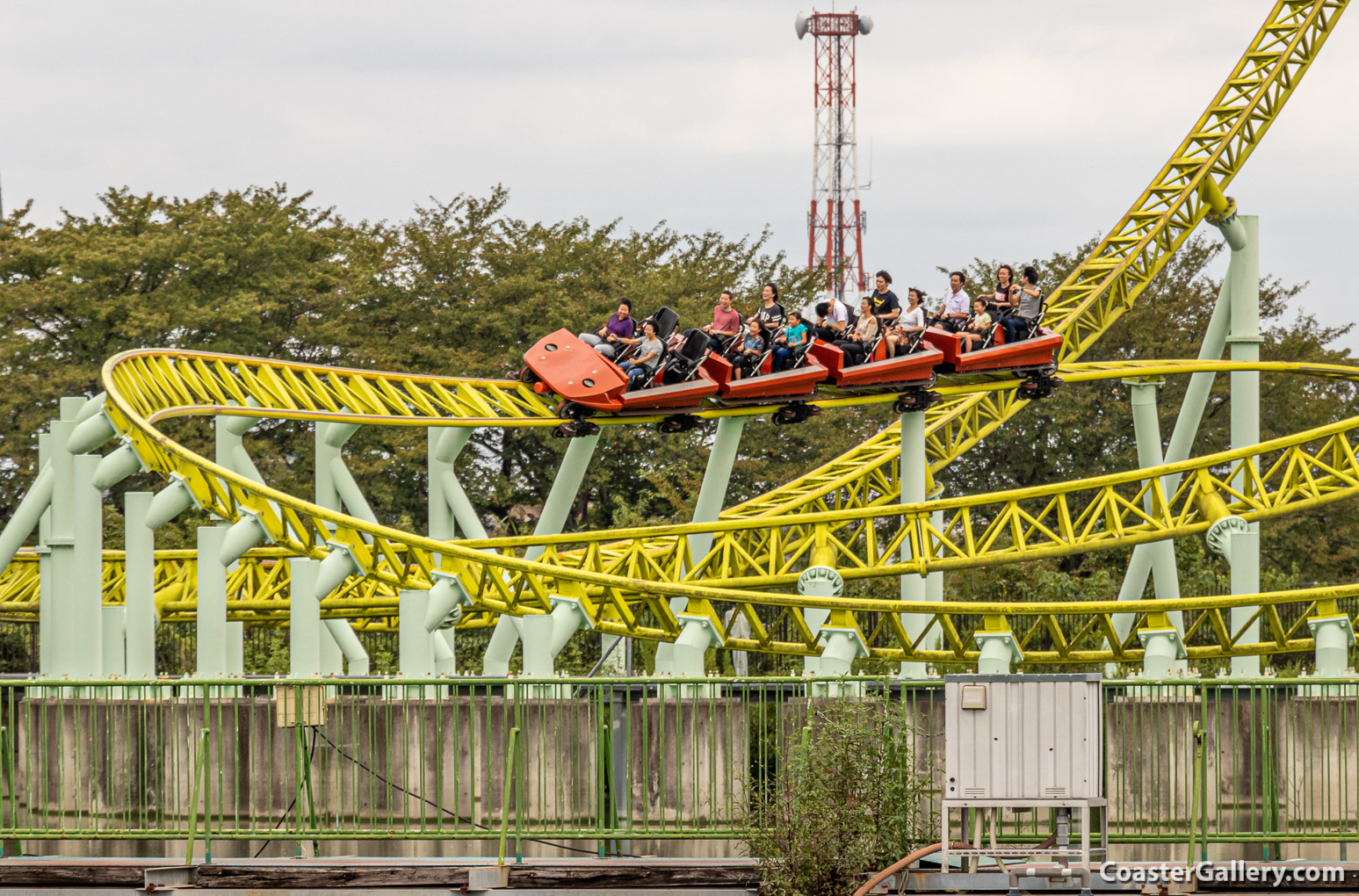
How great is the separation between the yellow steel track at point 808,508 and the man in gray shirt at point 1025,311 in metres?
0.59

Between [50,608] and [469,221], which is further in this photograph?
[469,221]

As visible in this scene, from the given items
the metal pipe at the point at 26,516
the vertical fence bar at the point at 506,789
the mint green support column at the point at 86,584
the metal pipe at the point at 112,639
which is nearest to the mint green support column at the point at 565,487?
the metal pipe at the point at 112,639

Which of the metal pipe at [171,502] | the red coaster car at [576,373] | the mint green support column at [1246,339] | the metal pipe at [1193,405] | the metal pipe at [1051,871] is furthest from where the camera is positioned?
the metal pipe at [1193,405]

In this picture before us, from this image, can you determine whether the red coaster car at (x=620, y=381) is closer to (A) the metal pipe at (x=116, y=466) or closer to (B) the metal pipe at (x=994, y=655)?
(A) the metal pipe at (x=116, y=466)

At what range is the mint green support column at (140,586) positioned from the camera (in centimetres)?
1472

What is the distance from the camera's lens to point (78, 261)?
94.5ft

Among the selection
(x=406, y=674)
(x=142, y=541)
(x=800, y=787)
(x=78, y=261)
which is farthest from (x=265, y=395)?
(x=78, y=261)

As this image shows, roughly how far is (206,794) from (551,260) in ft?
69.0

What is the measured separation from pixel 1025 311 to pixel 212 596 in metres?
8.20

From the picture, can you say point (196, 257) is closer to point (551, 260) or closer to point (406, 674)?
point (551, 260)

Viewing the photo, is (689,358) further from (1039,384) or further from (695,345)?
(1039,384)

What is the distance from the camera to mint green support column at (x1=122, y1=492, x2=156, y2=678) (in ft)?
48.3

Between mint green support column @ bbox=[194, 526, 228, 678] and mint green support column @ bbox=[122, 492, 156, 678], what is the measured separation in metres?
0.42

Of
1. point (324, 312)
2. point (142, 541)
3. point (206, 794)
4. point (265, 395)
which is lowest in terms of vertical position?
point (206, 794)
